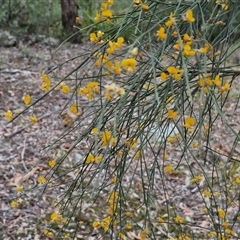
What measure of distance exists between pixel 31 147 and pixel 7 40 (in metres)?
2.42

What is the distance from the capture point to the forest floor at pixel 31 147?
99.7 inches

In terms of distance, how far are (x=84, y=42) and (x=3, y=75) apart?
175 cm

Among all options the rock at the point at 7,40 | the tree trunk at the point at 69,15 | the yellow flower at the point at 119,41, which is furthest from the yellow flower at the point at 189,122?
the tree trunk at the point at 69,15

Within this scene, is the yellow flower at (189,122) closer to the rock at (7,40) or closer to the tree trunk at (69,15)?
the rock at (7,40)

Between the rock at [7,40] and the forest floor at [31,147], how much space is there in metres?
0.19

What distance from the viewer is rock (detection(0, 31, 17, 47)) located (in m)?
5.27

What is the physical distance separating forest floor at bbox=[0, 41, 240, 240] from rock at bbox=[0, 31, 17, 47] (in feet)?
0.62

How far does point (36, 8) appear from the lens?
19.6 ft

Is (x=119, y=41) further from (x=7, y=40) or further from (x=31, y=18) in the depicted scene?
(x=31, y=18)

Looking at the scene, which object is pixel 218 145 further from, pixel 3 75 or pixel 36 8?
pixel 36 8

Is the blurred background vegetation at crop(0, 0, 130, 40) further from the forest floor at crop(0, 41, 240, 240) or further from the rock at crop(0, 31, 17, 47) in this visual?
the forest floor at crop(0, 41, 240, 240)

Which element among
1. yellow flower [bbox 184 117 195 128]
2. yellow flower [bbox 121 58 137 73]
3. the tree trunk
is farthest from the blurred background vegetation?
yellow flower [bbox 121 58 137 73]

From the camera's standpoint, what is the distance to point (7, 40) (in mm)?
5301

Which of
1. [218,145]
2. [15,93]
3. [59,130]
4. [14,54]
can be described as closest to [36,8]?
[14,54]
